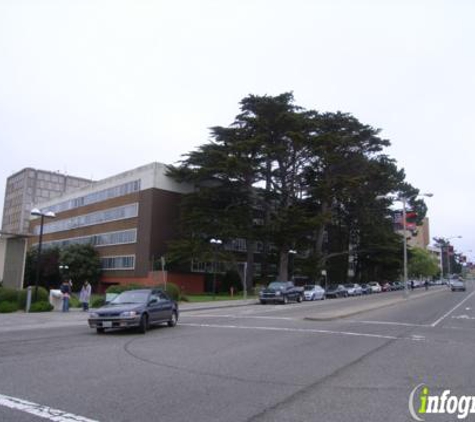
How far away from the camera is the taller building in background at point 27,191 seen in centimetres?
13062

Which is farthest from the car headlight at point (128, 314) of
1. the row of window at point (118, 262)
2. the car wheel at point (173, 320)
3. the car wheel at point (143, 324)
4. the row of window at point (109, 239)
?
the row of window at point (109, 239)

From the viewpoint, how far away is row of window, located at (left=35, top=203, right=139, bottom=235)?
2574 inches

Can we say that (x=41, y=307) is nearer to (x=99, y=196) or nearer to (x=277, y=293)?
(x=277, y=293)

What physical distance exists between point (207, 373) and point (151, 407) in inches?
99.7

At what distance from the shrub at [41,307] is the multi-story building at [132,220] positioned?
3000cm

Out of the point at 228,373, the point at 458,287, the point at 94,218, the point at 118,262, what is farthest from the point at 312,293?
the point at 228,373

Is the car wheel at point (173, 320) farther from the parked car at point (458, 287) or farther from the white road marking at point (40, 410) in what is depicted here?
the parked car at point (458, 287)

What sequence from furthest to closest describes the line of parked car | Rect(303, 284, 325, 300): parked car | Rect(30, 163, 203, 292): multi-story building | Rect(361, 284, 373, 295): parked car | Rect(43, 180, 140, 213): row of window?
Rect(361, 284, 373, 295): parked car
Rect(43, 180, 140, 213): row of window
Rect(30, 163, 203, 292): multi-story building
Rect(303, 284, 325, 300): parked car
the line of parked car

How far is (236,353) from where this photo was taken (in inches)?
468

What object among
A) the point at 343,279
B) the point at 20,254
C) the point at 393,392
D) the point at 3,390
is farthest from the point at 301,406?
the point at 343,279

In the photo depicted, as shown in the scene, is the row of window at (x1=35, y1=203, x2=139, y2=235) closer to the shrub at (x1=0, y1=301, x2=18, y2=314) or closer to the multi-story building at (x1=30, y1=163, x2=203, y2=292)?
the multi-story building at (x1=30, y1=163, x2=203, y2=292)

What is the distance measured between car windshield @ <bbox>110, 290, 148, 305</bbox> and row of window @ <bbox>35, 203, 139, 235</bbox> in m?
46.4

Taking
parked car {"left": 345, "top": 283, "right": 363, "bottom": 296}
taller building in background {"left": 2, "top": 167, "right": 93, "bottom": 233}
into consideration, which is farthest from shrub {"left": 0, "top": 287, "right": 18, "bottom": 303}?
taller building in background {"left": 2, "top": 167, "right": 93, "bottom": 233}

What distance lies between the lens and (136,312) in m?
16.2
